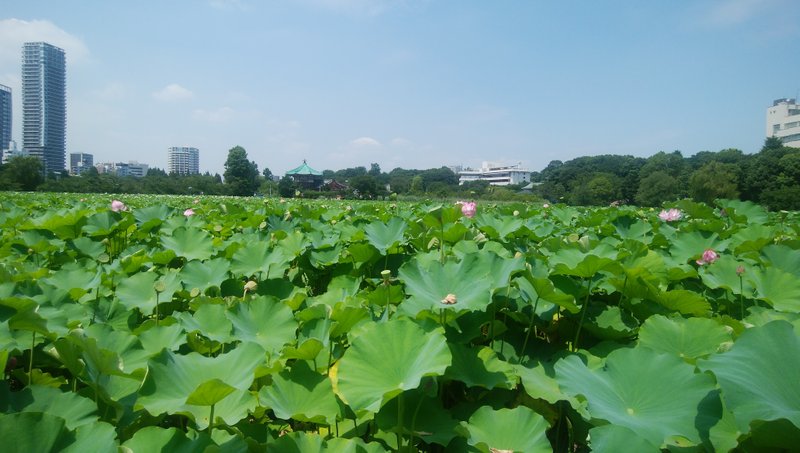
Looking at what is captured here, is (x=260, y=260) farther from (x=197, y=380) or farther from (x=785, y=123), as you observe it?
(x=785, y=123)

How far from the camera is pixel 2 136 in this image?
215 ft

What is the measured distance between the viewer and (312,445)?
0.53 m

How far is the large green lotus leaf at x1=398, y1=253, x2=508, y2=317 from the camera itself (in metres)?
0.82

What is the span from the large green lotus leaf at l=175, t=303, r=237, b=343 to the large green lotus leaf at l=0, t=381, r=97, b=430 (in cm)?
27

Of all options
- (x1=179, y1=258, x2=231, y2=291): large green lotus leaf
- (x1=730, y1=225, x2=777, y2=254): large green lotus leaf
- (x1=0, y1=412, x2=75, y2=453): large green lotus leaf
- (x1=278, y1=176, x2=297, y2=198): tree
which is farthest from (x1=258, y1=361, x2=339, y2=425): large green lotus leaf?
(x1=278, y1=176, x2=297, y2=198): tree

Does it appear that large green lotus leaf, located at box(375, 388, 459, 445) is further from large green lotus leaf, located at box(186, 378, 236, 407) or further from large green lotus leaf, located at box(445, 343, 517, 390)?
large green lotus leaf, located at box(186, 378, 236, 407)

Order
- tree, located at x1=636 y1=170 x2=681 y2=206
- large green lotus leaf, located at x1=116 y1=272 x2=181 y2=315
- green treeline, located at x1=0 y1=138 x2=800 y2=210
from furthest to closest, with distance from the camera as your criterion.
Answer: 1. tree, located at x1=636 y1=170 x2=681 y2=206
2. green treeline, located at x1=0 y1=138 x2=800 y2=210
3. large green lotus leaf, located at x1=116 y1=272 x2=181 y2=315

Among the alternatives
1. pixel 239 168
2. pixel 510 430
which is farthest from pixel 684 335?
pixel 239 168

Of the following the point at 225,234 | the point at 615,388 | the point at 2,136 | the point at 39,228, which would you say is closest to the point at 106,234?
the point at 39,228

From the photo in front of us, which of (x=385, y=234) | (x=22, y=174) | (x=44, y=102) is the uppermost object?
(x=44, y=102)

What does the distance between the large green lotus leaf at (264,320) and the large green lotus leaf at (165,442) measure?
34 cm

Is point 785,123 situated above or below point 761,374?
above

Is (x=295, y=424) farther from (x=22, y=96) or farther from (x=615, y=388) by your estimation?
(x=22, y=96)

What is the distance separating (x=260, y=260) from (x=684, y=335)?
1044 mm
